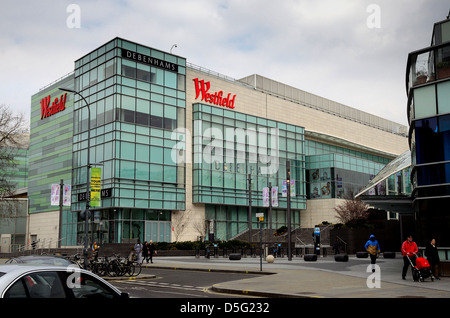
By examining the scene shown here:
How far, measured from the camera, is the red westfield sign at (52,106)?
215 ft

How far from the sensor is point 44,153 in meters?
69.6

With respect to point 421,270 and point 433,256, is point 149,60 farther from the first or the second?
point 421,270

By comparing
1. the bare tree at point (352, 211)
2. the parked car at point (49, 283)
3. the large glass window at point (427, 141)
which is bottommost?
the parked car at point (49, 283)

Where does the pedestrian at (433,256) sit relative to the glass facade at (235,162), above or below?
below

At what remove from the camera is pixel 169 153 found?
6047 centimetres

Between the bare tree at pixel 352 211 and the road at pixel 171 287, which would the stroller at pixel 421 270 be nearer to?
the road at pixel 171 287

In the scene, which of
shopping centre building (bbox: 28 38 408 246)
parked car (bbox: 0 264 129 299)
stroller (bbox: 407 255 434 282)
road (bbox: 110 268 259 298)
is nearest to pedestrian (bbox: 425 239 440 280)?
stroller (bbox: 407 255 434 282)

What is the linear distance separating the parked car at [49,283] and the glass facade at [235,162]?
54843 mm

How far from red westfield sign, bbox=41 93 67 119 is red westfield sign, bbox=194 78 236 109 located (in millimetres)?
16778

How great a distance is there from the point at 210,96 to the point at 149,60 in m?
9.73

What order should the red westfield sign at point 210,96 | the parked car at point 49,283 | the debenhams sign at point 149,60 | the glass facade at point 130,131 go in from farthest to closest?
the red westfield sign at point 210,96
the debenhams sign at point 149,60
the glass facade at point 130,131
the parked car at point 49,283

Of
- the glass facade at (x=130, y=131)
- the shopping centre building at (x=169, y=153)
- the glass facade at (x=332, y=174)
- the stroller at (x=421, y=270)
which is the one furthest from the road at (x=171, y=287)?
the glass facade at (x=332, y=174)
